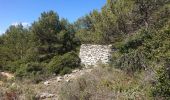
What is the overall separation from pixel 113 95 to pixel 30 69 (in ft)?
40.4

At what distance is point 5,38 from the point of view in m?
32.1

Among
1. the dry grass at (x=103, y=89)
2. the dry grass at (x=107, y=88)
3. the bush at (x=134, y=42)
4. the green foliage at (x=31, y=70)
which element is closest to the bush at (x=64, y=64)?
the green foliage at (x=31, y=70)

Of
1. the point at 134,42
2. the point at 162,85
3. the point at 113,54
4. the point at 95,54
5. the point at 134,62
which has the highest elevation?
the point at 134,42

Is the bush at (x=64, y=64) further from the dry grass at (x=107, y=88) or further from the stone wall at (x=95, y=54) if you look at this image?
the dry grass at (x=107, y=88)

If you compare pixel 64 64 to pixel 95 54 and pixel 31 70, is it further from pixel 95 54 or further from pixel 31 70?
pixel 31 70

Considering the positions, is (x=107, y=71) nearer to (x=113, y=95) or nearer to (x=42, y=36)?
(x=113, y=95)

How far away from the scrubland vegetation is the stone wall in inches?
23.4

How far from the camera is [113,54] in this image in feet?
58.3

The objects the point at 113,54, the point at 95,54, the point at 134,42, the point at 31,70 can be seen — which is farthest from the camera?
the point at 31,70

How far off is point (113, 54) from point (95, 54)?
2.57 metres

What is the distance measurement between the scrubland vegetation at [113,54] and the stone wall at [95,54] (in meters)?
0.59

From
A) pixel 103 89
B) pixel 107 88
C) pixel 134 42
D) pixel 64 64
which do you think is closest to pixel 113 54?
pixel 134 42

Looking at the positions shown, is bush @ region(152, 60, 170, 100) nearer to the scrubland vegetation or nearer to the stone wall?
the scrubland vegetation

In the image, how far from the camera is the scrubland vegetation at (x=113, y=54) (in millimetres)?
9680
